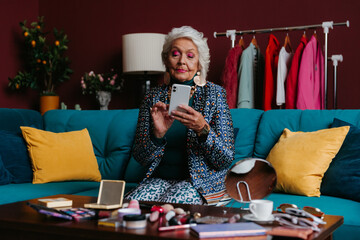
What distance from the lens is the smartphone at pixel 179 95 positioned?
1.79m

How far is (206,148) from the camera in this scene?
1.90m

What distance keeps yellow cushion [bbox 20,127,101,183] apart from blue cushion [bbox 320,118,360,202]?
4.64 ft

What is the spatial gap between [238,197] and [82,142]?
1549mm

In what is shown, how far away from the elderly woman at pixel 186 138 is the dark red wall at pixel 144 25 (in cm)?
182

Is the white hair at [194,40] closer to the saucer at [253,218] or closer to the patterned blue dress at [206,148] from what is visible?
the patterned blue dress at [206,148]

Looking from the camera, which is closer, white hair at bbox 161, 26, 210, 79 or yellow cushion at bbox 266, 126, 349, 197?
yellow cushion at bbox 266, 126, 349, 197

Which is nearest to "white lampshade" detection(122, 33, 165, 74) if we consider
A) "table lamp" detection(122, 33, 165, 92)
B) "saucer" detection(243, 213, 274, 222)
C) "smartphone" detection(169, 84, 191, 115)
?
"table lamp" detection(122, 33, 165, 92)

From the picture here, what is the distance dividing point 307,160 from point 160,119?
2.52 ft

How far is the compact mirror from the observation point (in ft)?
4.65

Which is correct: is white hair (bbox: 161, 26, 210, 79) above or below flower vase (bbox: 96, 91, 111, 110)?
above

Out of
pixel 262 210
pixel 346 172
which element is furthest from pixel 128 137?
pixel 262 210

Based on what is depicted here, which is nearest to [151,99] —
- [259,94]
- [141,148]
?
[141,148]

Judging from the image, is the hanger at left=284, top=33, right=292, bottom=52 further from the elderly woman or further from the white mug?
the white mug

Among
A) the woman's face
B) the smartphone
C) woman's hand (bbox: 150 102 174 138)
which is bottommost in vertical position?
woman's hand (bbox: 150 102 174 138)
